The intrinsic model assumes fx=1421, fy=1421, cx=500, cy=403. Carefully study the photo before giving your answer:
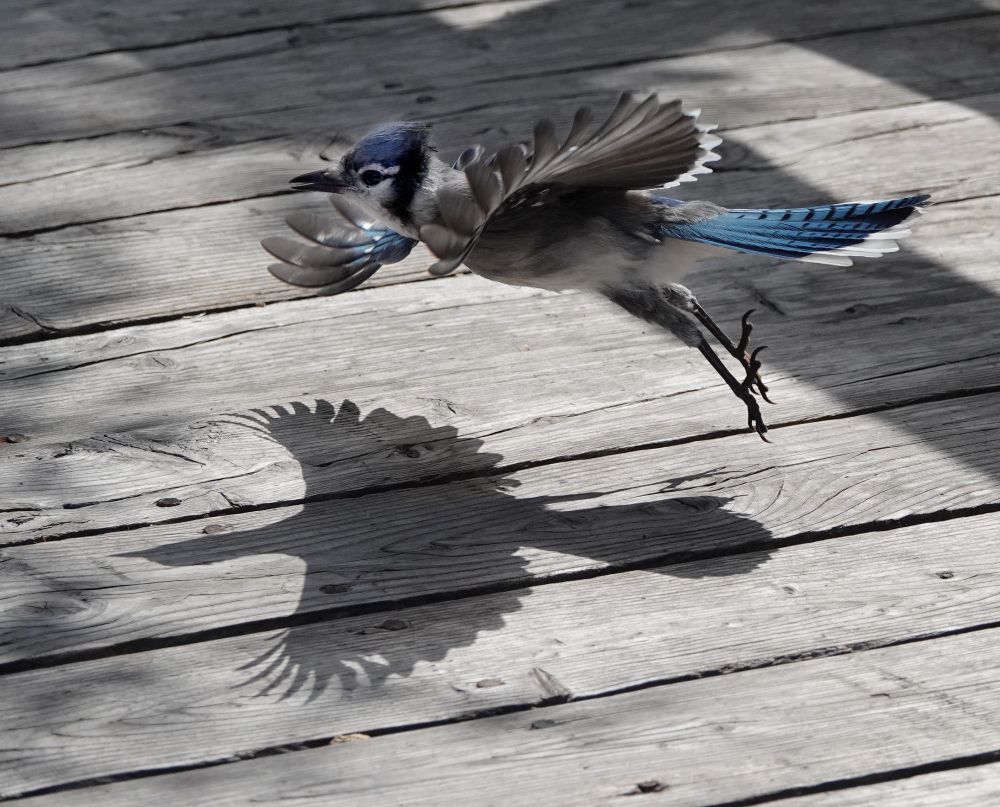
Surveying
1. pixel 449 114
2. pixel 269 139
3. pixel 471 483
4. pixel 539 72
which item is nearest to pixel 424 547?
pixel 471 483

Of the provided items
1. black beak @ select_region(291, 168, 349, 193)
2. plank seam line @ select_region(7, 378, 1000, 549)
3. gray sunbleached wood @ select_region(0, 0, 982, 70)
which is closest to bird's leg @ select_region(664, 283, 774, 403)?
plank seam line @ select_region(7, 378, 1000, 549)

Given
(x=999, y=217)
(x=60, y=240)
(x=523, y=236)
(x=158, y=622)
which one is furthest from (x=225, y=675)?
(x=999, y=217)

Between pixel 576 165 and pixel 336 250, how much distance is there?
60 centimetres

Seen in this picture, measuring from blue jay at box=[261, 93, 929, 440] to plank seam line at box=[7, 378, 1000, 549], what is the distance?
136 mm

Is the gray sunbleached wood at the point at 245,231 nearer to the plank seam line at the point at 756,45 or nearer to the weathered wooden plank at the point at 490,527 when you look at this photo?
the plank seam line at the point at 756,45

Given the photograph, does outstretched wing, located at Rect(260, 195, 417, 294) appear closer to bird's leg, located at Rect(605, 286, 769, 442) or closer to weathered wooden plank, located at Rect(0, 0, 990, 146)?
bird's leg, located at Rect(605, 286, 769, 442)

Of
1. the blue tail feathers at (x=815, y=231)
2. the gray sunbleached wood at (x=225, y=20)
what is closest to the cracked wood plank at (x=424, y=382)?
the blue tail feathers at (x=815, y=231)

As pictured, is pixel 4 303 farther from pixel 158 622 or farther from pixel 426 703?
pixel 426 703

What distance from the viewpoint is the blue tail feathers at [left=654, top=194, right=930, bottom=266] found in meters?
2.91

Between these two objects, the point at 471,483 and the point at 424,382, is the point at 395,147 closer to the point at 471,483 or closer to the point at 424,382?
the point at 424,382

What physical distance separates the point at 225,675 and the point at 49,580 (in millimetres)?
430

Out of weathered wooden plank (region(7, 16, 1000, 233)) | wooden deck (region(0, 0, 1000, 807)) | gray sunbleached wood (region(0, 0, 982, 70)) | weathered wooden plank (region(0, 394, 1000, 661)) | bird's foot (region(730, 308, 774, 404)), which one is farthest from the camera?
gray sunbleached wood (region(0, 0, 982, 70))

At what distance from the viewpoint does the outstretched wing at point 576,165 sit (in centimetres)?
236

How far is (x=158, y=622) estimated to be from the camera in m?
2.39
